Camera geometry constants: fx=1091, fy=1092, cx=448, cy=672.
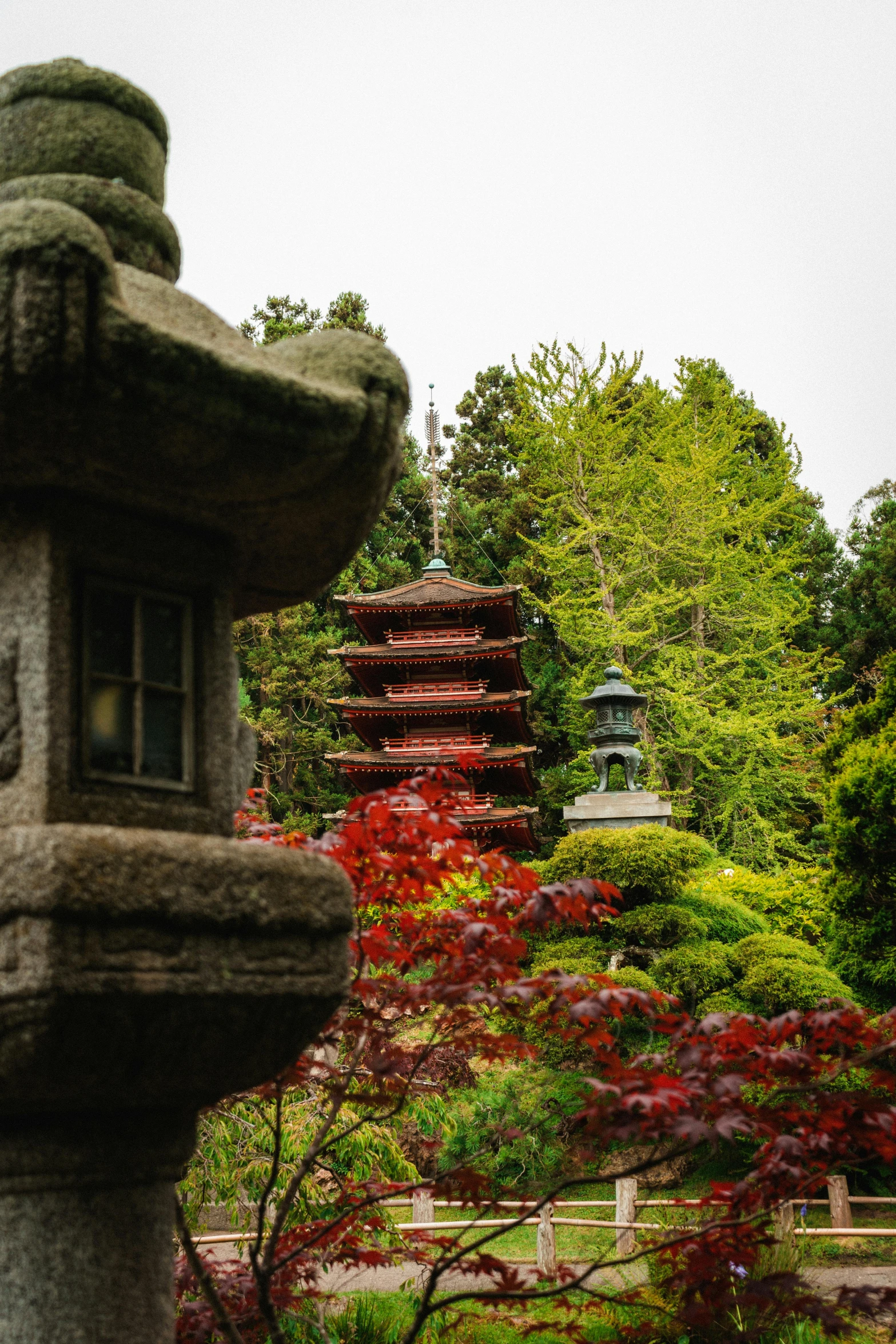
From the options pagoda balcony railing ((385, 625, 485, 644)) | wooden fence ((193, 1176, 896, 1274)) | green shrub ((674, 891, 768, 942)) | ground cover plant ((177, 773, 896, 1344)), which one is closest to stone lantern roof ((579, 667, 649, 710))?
green shrub ((674, 891, 768, 942))

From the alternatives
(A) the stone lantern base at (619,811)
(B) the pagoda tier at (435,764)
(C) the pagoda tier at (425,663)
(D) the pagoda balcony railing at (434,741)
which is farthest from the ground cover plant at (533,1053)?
(D) the pagoda balcony railing at (434,741)

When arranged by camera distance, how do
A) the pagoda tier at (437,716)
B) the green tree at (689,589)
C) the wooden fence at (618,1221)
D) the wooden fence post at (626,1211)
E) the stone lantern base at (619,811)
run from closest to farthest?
the wooden fence at (618,1221) < the wooden fence post at (626,1211) < the stone lantern base at (619,811) < the pagoda tier at (437,716) < the green tree at (689,589)

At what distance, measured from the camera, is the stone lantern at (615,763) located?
11.6 m

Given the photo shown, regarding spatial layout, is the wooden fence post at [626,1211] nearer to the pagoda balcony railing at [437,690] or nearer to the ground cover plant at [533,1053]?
the ground cover plant at [533,1053]

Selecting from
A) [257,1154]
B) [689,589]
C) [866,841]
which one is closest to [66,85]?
[257,1154]

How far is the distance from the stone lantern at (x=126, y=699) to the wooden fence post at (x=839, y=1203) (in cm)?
693

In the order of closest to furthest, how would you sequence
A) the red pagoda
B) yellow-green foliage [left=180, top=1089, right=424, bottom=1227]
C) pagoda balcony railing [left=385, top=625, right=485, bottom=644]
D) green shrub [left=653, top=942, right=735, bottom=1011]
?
1. yellow-green foliage [left=180, top=1089, right=424, bottom=1227]
2. green shrub [left=653, top=942, right=735, bottom=1011]
3. the red pagoda
4. pagoda balcony railing [left=385, top=625, right=485, bottom=644]

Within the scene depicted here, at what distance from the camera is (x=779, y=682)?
20984mm

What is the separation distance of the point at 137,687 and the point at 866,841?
7.64m

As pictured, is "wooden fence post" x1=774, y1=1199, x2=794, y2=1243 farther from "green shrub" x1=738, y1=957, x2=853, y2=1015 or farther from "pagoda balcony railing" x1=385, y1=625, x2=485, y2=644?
"pagoda balcony railing" x1=385, y1=625, x2=485, y2=644

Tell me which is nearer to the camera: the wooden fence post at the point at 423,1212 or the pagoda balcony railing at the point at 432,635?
the wooden fence post at the point at 423,1212

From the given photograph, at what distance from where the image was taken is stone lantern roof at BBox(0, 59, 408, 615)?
1701 mm

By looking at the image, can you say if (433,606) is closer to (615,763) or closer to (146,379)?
(615,763)

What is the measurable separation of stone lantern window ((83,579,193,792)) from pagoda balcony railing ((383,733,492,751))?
48.1ft
